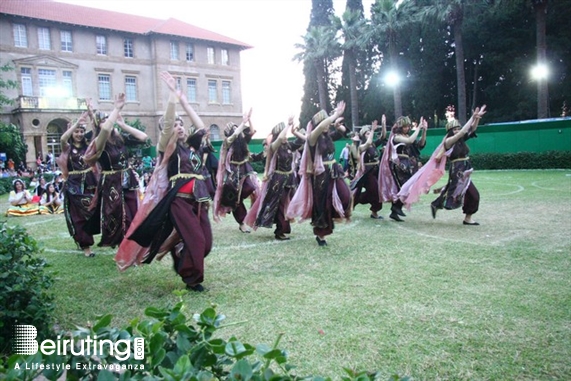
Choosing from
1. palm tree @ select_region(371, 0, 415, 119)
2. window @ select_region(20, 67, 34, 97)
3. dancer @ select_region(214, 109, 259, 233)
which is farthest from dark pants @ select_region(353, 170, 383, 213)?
window @ select_region(20, 67, 34, 97)

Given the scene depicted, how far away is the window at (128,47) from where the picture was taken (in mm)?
41513

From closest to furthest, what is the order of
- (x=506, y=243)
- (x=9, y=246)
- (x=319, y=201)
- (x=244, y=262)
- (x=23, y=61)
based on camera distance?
(x=9, y=246) → (x=244, y=262) → (x=506, y=243) → (x=319, y=201) → (x=23, y=61)

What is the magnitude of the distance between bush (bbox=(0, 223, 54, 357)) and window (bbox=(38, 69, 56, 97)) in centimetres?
3891

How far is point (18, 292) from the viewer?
11.2 ft

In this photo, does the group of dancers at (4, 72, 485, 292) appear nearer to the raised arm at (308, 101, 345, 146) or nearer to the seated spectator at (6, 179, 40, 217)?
the raised arm at (308, 101, 345, 146)

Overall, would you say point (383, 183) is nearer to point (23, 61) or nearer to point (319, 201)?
point (319, 201)

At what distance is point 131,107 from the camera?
41.6m

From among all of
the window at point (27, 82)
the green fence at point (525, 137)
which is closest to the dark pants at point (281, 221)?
the green fence at point (525, 137)

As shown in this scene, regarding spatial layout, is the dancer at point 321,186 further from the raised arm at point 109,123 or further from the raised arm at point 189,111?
the raised arm at point 109,123

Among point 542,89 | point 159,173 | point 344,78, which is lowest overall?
point 159,173

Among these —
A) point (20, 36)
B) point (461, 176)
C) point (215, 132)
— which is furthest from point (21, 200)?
point (215, 132)

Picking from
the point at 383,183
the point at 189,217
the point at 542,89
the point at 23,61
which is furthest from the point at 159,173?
the point at 23,61

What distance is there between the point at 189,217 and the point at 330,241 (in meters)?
3.21

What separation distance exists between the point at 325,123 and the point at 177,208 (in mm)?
2961
